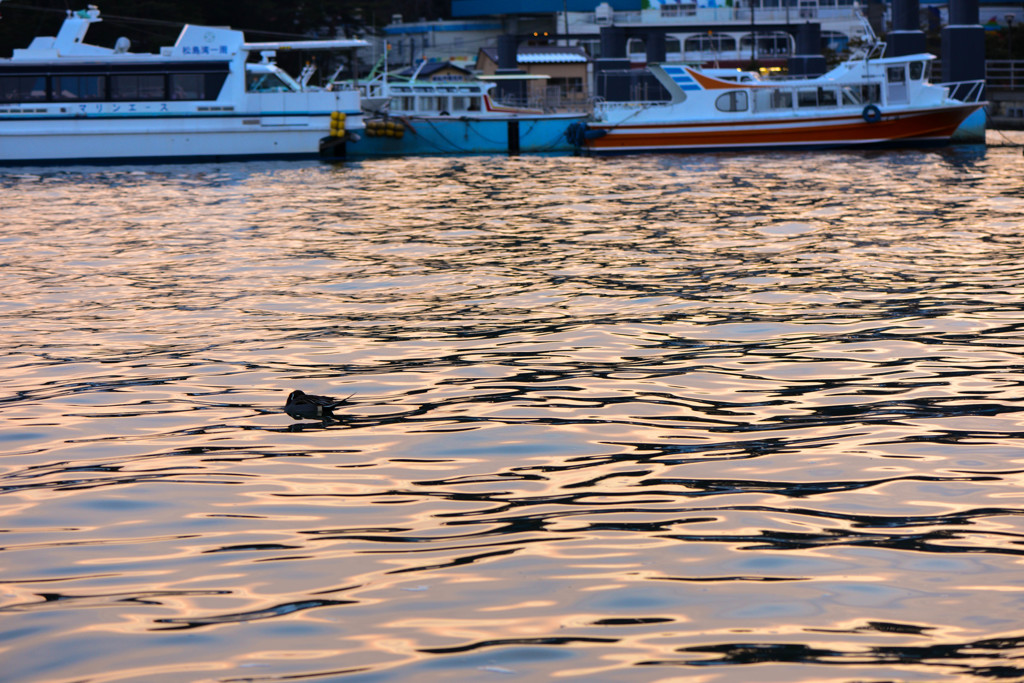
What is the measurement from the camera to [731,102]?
38.3 m

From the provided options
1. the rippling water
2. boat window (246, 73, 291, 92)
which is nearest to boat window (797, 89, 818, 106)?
boat window (246, 73, 291, 92)

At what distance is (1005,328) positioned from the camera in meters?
9.01

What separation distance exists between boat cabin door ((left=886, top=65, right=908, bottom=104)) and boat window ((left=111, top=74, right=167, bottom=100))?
71.0ft

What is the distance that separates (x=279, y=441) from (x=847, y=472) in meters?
2.86

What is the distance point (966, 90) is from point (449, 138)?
1644 centimetres

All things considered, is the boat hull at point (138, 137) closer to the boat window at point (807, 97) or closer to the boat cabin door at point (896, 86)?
the boat window at point (807, 97)

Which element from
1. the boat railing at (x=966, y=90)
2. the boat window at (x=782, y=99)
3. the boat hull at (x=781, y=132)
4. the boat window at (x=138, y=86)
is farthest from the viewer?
the boat railing at (x=966, y=90)

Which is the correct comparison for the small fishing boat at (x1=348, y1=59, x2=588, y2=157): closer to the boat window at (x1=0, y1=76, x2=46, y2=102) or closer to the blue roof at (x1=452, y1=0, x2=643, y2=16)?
the boat window at (x1=0, y1=76, x2=46, y2=102)

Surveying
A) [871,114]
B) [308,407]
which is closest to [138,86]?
[871,114]

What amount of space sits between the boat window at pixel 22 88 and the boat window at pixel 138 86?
2060 mm

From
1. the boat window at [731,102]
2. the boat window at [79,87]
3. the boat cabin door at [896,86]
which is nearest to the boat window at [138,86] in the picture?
the boat window at [79,87]

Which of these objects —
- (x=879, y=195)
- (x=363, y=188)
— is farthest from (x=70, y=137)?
(x=879, y=195)

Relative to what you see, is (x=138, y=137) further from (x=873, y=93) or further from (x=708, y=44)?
(x=708, y=44)

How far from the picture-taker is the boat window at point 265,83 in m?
36.9
